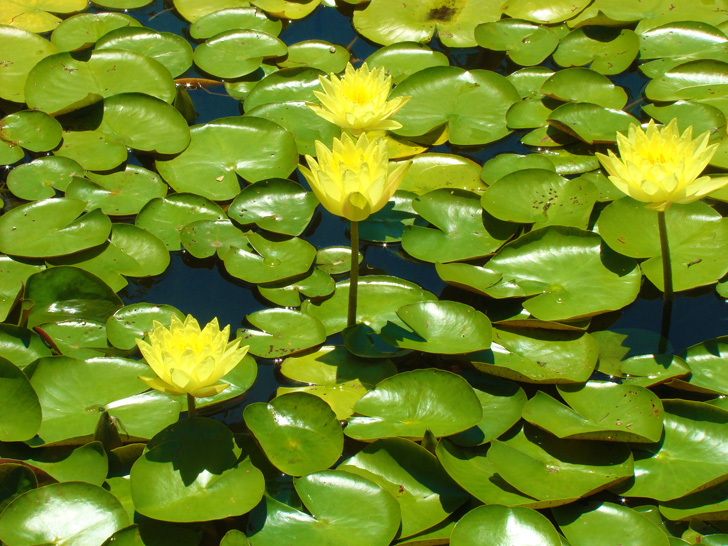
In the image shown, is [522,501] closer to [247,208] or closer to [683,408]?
[683,408]

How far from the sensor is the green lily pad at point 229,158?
3.46 meters

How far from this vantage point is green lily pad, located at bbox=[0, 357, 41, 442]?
2.29 m

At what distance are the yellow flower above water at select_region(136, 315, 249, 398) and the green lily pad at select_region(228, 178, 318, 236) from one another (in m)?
1.16

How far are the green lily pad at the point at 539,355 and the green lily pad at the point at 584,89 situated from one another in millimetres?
1772

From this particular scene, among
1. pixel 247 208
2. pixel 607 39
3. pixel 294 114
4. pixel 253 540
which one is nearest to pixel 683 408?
pixel 253 540

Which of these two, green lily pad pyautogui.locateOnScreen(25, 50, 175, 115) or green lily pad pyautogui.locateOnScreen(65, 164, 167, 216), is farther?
green lily pad pyautogui.locateOnScreen(25, 50, 175, 115)

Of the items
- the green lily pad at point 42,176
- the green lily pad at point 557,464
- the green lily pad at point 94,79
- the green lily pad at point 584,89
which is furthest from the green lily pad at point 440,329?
the green lily pad at point 94,79

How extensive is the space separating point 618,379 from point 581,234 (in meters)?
0.72

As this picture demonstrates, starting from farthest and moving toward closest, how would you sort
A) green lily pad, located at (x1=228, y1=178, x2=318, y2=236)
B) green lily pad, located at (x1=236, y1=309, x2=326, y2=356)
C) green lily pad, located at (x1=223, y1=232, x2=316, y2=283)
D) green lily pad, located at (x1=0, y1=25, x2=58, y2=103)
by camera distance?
1. green lily pad, located at (x1=0, y1=25, x2=58, y2=103)
2. green lily pad, located at (x1=228, y1=178, x2=318, y2=236)
3. green lily pad, located at (x1=223, y1=232, x2=316, y2=283)
4. green lily pad, located at (x1=236, y1=309, x2=326, y2=356)

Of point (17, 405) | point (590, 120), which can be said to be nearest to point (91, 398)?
point (17, 405)

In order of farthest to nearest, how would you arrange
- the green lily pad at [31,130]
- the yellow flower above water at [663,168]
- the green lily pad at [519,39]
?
the green lily pad at [519,39], the green lily pad at [31,130], the yellow flower above water at [663,168]

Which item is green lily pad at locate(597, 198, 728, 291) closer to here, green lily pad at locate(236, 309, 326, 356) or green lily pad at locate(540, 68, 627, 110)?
green lily pad at locate(540, 68, 627, 110)

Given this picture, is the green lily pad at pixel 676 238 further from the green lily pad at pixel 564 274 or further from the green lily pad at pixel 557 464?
the green lily pad at pixel 557 464

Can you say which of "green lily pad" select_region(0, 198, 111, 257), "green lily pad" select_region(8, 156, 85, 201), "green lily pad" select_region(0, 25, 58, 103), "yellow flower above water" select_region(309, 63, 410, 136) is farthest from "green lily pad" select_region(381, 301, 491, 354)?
"green lily pad" select_region(0, 25, 58, 103)
